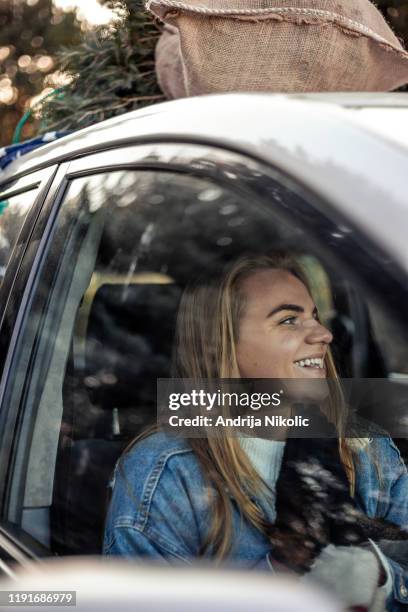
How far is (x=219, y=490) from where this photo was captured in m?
1.44

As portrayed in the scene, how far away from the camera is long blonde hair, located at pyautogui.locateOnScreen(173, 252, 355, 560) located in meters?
1.42

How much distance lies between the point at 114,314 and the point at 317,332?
41 centimetres

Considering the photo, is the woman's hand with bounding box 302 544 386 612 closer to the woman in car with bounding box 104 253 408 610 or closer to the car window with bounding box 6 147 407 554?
the woman in car with bounding box 104 253 408 610

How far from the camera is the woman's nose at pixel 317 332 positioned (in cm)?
155

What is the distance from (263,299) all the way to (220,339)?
0.10 m

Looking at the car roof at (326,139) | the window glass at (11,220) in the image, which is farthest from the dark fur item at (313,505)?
the window glass at (11,220)

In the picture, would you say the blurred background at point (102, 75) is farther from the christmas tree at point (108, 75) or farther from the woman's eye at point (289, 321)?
the woman's eye at point (289, 321)

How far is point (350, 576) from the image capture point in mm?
1317

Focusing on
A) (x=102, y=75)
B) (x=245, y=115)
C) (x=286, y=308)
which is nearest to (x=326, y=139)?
(x=245, y=115)

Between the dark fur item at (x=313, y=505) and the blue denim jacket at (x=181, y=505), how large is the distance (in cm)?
2

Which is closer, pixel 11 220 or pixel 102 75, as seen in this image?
pixel 11 220

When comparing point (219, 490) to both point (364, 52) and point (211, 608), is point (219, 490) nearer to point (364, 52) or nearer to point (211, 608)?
point (211, 608)

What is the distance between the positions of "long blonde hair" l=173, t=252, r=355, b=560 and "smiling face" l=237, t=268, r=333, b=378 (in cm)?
1

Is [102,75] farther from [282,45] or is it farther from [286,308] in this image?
[286,308]
